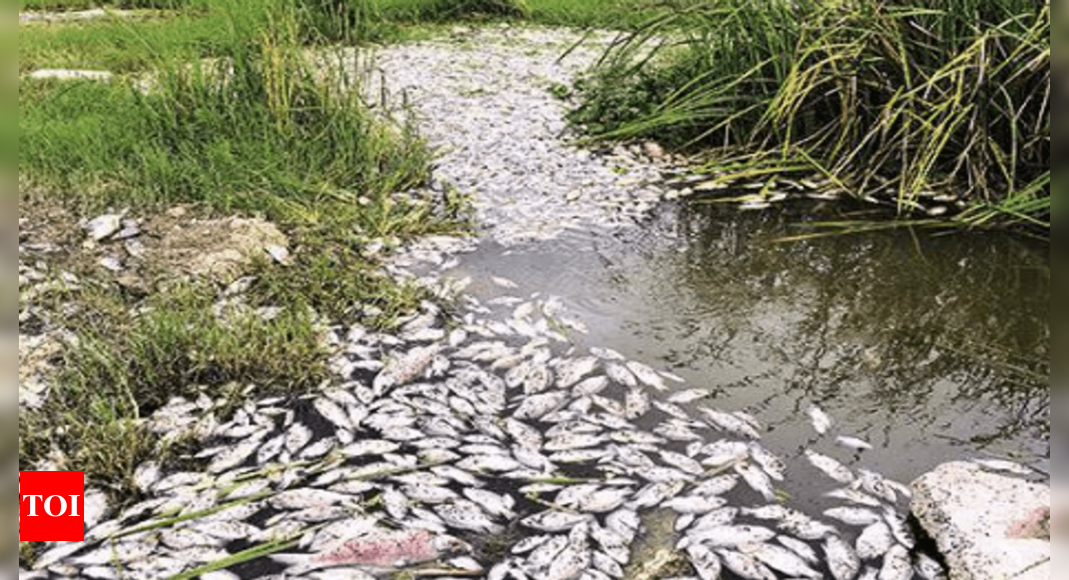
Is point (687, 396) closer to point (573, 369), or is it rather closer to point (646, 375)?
point (646, 375)

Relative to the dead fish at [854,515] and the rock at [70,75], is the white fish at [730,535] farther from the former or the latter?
the rock at [70,75]

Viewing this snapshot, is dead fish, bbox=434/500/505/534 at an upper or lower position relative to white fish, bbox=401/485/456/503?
lower

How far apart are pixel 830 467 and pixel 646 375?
0.70 meters

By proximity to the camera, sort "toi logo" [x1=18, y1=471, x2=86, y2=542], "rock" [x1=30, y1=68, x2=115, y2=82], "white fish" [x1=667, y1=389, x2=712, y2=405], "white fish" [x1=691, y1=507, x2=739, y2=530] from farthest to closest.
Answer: "rock" [x1=30, y1=68, x2=115, y2=82] → "white fish" [x1=667, y1=389, x2=712, y2=405] → "white fish" [x1=691, y1=507, x2=739, y2=530] → "toi logo" [x1=18, y1=471, x2=86, y2=542]

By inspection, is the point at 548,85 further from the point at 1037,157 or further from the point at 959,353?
the point at 959,353

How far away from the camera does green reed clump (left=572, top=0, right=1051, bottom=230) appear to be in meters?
4.31

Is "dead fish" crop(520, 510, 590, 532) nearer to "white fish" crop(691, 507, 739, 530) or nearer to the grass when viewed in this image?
"white fish" crop(691, 507, 739, 530)

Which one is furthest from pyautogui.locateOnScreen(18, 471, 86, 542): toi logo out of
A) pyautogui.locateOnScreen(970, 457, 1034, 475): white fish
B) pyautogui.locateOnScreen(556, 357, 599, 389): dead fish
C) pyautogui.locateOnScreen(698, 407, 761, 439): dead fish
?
pyautogui.locateOnScreen(970, 457, 1034, 475): white fish

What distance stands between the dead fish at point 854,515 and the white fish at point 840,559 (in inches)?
3.4

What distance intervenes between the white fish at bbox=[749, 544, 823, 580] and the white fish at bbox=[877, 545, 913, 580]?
0.16 meters

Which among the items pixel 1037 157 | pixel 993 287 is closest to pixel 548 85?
pixel 1037 157

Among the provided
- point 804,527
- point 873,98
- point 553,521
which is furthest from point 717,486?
point 873,98

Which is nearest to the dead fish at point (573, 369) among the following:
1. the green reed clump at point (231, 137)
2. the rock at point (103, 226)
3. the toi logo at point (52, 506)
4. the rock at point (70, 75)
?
the toi logo at point (52, 506)

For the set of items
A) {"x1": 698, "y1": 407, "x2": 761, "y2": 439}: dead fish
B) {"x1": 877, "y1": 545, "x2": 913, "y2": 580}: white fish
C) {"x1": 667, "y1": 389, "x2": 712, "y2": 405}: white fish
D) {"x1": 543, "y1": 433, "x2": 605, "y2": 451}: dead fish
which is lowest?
{"x1": 877, "y1": 545, "x2": 913, "y2": 580}: white fish
